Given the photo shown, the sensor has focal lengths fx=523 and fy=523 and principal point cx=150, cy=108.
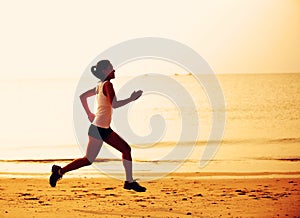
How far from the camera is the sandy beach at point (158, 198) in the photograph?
819 cm

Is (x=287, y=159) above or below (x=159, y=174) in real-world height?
above

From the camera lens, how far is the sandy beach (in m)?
8.19

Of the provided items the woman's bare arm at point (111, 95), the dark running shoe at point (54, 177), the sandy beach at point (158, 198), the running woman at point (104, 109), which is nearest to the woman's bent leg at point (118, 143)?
the running woman at point (104, 109)

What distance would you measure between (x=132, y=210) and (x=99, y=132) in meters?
1.43

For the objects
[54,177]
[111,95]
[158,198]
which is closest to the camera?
[111,95]

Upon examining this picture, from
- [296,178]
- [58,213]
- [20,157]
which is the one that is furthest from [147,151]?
[58,213]

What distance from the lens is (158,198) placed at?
9.65m

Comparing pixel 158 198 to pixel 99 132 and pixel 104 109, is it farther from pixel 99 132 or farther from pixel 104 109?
pixel 104 109

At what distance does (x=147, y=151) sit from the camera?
63.8ft

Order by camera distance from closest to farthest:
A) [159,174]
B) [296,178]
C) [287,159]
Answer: [296,178] → [159,174] → [287,159]

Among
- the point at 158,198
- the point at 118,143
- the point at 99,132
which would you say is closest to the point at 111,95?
the point at 99,132

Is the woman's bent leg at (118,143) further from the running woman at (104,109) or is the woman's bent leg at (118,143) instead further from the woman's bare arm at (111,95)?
the woman's bare arm at (111,95)

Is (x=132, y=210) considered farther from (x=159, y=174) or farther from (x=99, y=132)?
(x=159, y=174)

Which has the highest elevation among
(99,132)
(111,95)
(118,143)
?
(111,95)
